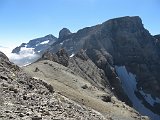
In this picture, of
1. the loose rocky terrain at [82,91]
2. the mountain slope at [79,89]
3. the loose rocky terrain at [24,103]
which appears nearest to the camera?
the loose rocky terrain at [24,103]

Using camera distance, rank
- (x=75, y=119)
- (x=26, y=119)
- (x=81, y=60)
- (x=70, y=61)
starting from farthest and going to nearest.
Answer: (x=81, y=60), (x=70, y=61), (x=75, y=119), (x=26, y=119)

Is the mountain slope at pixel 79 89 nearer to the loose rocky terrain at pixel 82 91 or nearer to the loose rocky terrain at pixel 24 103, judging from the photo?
the loose rocky terrain at pixel 82 91

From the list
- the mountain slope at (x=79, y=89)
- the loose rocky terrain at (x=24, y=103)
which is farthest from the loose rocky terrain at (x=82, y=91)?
the loose rocky terrain at (x=24, y=103)

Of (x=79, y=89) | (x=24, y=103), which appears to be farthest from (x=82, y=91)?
(x=24, y=103)

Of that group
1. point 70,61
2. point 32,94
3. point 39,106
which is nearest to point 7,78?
point 32,94

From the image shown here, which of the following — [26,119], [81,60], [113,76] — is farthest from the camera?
[113,76]

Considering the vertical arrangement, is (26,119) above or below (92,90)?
below

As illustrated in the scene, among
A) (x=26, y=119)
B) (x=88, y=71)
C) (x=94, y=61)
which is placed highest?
(x=94, y=61)

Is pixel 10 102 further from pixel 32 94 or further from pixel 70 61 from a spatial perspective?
pixel 70 61

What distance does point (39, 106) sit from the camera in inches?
861

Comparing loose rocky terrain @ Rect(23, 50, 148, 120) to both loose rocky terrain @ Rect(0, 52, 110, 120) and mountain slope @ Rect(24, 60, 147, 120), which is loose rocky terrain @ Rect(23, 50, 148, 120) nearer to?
mountain slope @ Rect(24, 60, 147, 120)

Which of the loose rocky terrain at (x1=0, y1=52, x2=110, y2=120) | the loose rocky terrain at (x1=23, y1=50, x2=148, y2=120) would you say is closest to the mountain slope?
the loose rocky terrain at (x1=23, y1=50, x2=148, y2=120)

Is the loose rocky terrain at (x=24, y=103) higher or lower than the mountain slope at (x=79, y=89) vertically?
lower

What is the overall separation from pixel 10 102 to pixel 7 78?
514 centimetres
